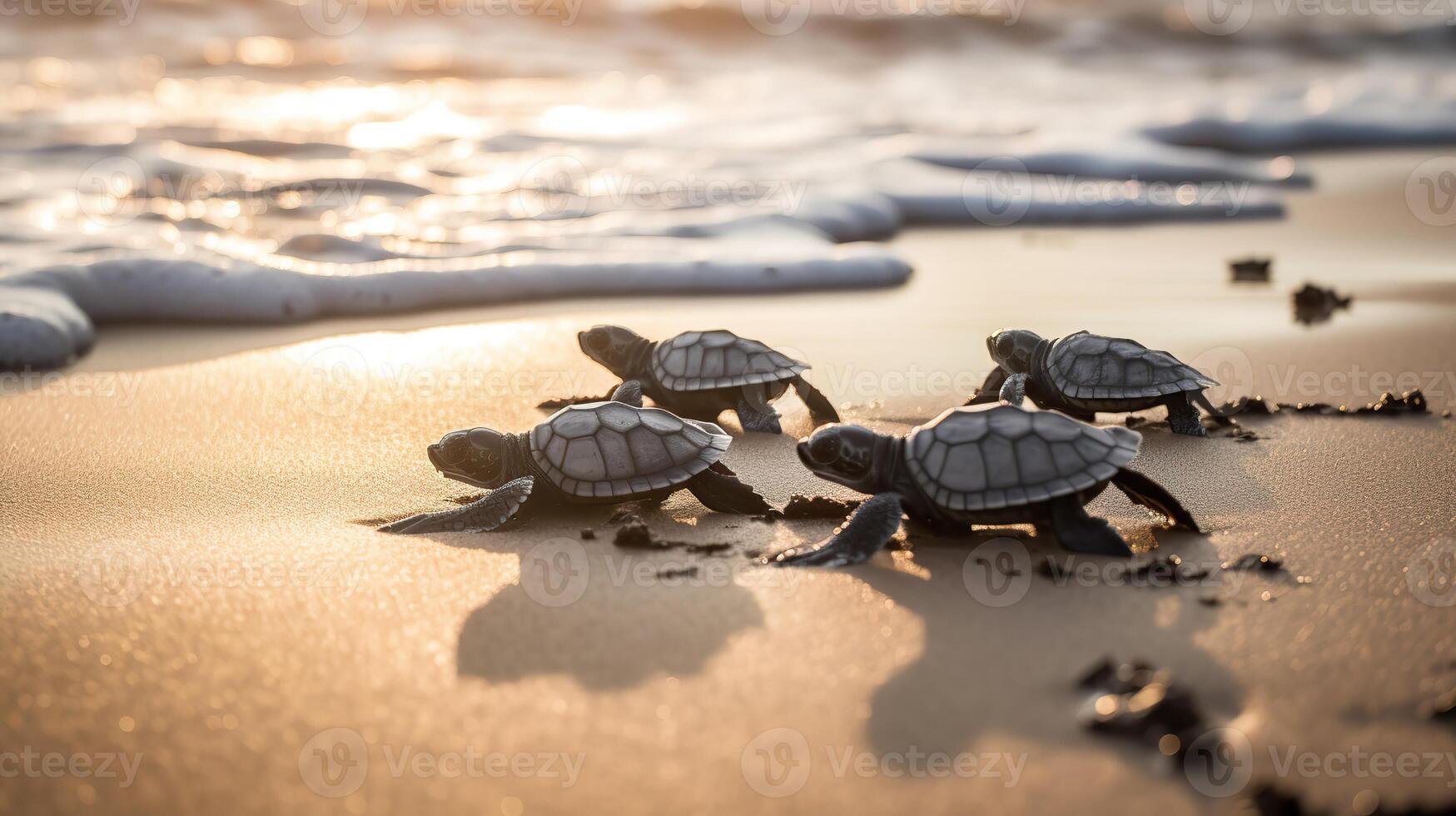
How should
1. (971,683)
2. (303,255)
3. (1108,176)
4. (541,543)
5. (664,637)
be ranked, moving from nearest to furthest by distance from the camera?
(971,683) → (664,637) → (541,543) → (303,255) → (1108,176)

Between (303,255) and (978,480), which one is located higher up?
(978,480)

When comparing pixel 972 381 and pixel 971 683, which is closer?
pixel 971 683

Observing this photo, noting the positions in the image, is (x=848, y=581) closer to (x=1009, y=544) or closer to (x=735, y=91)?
(x=1009, y=544)

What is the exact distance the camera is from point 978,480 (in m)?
3.43

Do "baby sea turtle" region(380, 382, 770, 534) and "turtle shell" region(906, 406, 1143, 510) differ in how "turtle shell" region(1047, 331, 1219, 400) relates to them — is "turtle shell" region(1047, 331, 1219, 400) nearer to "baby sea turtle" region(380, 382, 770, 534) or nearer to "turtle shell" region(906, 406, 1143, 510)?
"turtle shell" region(906, 406, 1143, 510)

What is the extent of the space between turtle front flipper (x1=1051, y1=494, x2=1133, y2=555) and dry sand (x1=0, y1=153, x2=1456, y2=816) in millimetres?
135

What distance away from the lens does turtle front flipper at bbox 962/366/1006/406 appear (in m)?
5.31

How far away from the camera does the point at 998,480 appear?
3.41 meters

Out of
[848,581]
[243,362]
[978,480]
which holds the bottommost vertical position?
[243,362]

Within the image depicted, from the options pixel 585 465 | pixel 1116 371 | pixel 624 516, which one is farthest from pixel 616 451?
pixel 1116 371

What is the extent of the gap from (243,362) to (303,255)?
2.25m

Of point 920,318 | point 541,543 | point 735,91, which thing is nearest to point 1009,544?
point 541,543

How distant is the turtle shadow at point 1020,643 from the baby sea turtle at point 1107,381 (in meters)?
1.29

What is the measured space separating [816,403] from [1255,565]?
2.35 metres
